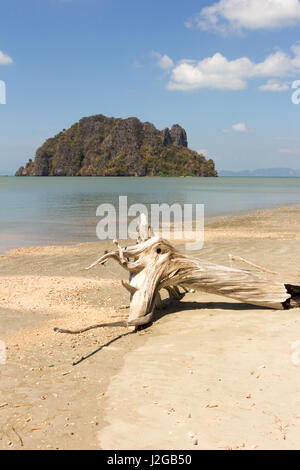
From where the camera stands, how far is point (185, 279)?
7.45 metres

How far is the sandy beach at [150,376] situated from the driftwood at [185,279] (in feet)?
0.95

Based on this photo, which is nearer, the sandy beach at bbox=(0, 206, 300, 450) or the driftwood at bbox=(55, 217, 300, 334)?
the sandy beach at bbox=(0, 206, 300, 450)

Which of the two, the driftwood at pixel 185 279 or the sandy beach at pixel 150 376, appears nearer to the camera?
the sandy beach at pixel 150 376

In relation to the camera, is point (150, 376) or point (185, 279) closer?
point (150, 376)

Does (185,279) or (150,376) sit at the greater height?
(185,279)

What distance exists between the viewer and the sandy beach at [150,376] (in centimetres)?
377

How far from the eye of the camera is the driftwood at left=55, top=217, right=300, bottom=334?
23.4ft

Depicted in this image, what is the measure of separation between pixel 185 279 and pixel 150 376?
8.98 ft

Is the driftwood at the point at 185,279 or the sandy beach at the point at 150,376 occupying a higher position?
the driftwood at the point at 185,279

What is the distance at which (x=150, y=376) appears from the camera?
4.94 metres

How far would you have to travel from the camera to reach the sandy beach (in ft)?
12.4

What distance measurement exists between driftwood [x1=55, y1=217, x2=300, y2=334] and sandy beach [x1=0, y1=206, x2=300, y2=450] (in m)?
0.29

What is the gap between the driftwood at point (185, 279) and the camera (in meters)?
7.14

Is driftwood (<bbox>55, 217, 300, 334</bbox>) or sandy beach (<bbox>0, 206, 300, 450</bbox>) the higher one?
driftwood (<bbox>55, 217, 300, 334</bbox>)
